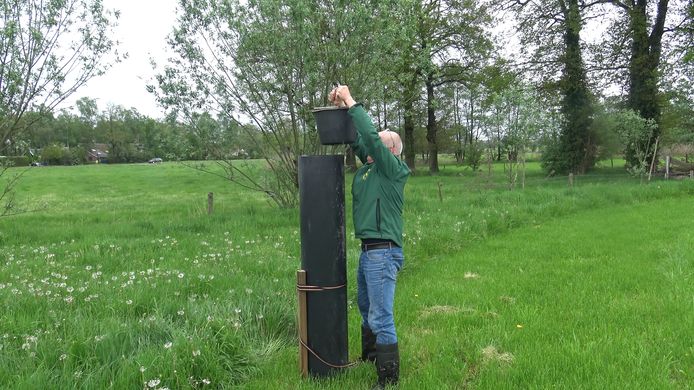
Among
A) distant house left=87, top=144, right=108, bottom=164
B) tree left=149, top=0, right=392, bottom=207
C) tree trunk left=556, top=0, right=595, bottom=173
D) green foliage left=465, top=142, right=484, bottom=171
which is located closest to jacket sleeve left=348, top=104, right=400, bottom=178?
tree left=149, top=0, right=392, bottom=207

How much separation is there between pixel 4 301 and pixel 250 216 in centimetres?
808

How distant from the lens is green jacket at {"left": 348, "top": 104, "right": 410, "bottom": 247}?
3613mm

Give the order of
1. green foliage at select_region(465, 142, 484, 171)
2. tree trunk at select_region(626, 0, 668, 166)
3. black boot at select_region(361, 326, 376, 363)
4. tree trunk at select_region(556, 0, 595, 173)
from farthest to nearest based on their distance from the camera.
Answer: green foliage at select_region(465, 142, 484, 171), tree trunk at select_region(556, 0, 595, 173), tree trunk at select_region(626, 0, 668, 166), black boot at select_region(361, 326, 376, 363)

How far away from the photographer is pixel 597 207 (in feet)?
51.7

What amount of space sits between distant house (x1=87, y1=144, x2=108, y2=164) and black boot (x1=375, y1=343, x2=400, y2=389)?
101 m

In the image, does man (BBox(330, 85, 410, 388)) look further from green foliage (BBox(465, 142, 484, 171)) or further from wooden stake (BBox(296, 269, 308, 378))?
green foliage (BBox(465, 142, 484, 171))

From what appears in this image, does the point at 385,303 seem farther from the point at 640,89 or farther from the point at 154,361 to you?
the point at 640,89

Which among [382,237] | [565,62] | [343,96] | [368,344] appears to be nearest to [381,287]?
[382,237]

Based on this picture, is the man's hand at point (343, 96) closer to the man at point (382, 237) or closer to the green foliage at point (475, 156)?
the man at point (382, 237)

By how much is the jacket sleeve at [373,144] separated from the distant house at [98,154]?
101 meters

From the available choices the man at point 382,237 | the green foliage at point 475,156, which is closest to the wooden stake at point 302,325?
the man at point 382,237

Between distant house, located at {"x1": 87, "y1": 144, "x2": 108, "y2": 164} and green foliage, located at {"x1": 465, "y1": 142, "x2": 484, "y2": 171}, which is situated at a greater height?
distant house, located at {"x1": 87, "y1": 144, "x2": 108, "y2": 164}

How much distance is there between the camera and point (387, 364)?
3707 mm

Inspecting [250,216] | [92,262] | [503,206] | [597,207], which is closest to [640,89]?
[597,207]
